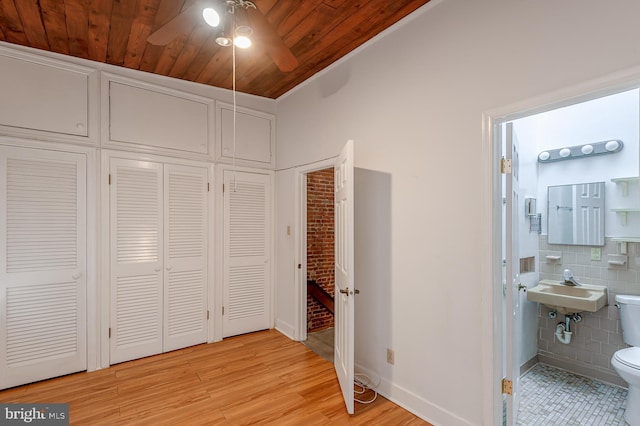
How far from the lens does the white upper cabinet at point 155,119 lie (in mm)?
3049

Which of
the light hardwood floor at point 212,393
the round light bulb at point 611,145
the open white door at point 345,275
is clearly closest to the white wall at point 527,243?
the round light bulb at point 611,145

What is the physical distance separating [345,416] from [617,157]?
3.19 m

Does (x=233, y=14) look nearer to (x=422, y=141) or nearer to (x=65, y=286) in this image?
(x=422, y=141)

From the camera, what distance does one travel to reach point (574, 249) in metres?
3.03

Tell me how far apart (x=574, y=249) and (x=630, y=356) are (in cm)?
101

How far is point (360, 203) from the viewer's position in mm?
2777

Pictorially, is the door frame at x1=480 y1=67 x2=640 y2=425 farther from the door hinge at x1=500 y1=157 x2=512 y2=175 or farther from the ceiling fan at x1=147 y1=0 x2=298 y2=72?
the ceiling fan at x1=147 y1=0 x2=298 y2=72

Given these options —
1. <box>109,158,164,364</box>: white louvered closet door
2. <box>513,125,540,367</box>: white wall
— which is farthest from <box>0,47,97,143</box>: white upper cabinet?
<box>513,125,540,367</box>: white wall

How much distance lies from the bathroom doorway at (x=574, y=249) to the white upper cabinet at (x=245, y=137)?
2.67 metres

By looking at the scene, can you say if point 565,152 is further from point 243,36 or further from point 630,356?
point 243,36

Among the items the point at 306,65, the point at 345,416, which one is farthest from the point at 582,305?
the point at 306,65

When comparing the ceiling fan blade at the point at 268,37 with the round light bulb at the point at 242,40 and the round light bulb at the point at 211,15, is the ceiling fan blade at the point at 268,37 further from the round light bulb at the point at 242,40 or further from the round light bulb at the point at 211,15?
→ the round light bulb at the point at 211,15

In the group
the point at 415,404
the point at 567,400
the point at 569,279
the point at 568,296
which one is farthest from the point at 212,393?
the point at 569,279

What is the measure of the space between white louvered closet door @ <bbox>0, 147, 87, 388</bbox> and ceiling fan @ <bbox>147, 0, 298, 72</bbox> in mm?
1747
